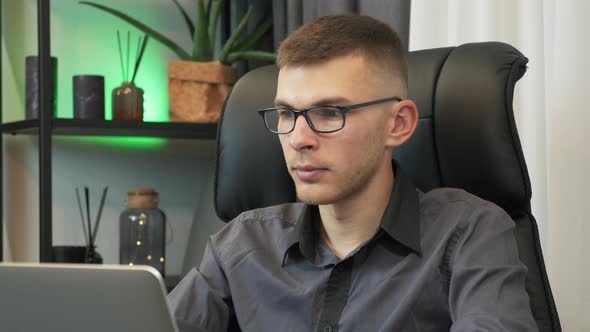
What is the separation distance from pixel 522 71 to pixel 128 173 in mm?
1815

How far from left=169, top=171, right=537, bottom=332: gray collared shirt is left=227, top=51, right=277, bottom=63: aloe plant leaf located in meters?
1.16

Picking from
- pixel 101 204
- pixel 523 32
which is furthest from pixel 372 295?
pixel 101 204

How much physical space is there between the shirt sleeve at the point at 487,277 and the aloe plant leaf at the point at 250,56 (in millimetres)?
1421

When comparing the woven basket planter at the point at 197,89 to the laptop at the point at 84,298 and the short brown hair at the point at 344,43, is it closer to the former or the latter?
the short brown hair at the point at 344,43

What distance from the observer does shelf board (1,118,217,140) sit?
251 cm

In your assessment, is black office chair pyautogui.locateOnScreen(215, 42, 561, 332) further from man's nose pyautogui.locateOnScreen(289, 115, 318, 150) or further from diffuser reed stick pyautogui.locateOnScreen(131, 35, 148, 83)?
diffuser reed stick pyautogui.locateOnScreen(131, 35, 148, 83)

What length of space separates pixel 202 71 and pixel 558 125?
4.09ft

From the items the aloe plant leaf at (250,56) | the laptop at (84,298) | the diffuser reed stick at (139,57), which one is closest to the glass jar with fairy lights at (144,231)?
the diffuser reed stick at (139,57)

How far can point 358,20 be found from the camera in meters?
1.37

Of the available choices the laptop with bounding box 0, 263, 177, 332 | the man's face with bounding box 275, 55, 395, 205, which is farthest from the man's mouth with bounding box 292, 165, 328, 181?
the laptop with bounding box 0, 263, 177, 332

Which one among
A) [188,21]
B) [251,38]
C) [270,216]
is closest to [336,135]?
[270,216]

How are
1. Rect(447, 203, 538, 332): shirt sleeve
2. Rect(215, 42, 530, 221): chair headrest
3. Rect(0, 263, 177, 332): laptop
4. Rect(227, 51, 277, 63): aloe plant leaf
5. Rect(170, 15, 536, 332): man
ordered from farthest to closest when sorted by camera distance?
1. Rect(227, 51, 277, 63): aloe plant leaf
2. Rect(215, 42, 530, 221): chair headrest
3. Rect(170, 15, 536, 332): man
4. Rect(447, 203, 538, 332): shirt sleeve
5. Rect(0, 263, 177, 332): laptop

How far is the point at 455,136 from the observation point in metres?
1.35

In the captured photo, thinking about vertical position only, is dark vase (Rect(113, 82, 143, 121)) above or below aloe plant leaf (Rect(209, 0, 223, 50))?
below
